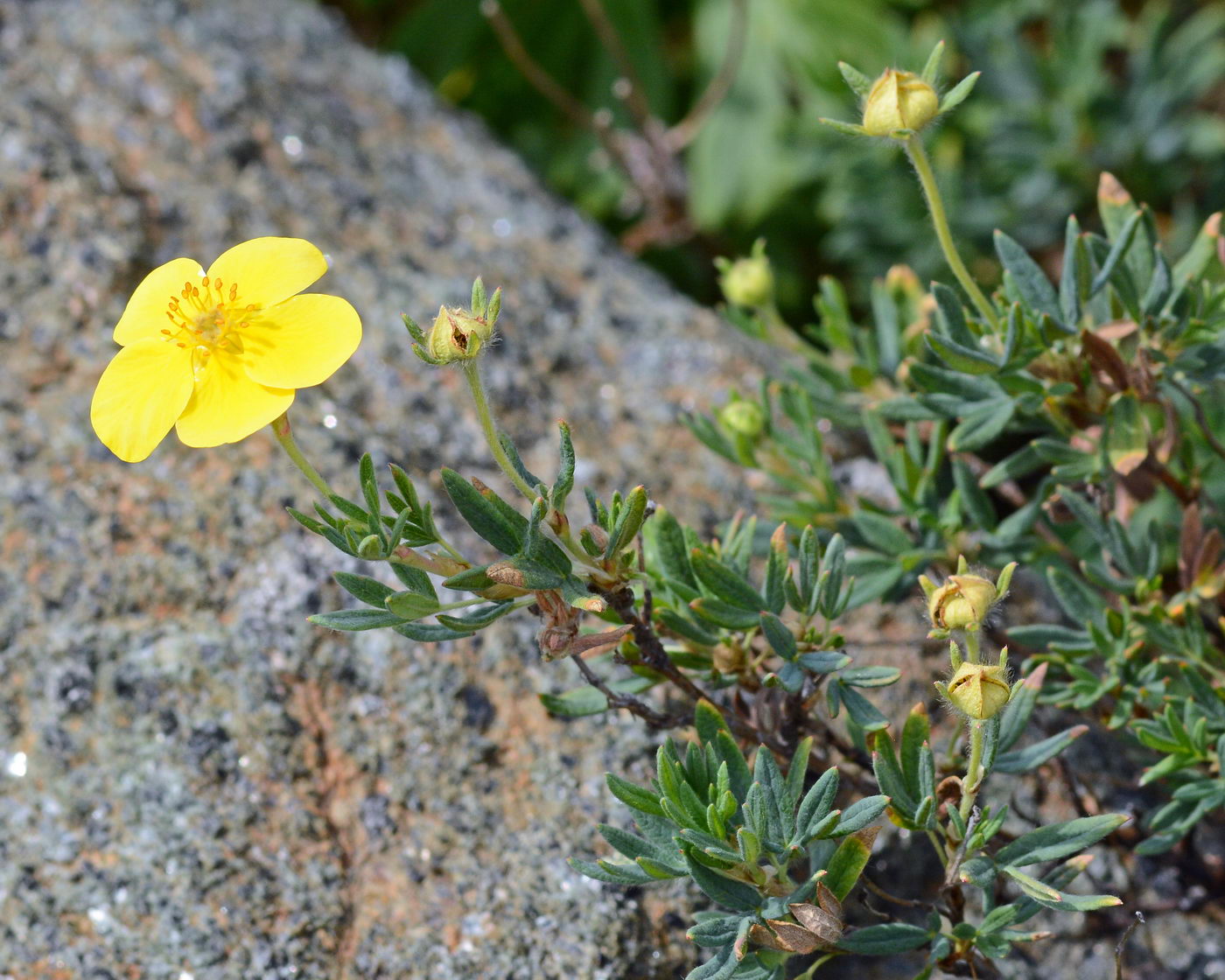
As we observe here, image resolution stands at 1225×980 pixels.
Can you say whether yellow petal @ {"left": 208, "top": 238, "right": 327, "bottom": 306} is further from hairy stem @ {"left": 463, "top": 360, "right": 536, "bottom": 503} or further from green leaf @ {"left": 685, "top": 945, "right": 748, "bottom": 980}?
green leaf @ {"left": 685, "top": 945, "right": 748, "bottom": 980}

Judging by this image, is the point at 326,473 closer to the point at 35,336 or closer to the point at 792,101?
the point at 35,336

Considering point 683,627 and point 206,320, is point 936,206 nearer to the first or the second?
point 683,627

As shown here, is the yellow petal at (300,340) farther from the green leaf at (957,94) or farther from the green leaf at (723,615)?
the green leaf at (957,94)

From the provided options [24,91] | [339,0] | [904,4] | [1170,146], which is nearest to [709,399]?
[24,91]

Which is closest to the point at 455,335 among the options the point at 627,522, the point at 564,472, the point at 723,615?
the point at 564,472

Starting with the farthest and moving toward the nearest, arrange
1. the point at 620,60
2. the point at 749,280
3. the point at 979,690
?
1. the point at 620,60
2. the point at 749,280
3. the point at 979,690

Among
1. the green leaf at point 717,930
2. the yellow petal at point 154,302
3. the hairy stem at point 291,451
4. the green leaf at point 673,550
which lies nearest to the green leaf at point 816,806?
the green leaf at point 717,930
